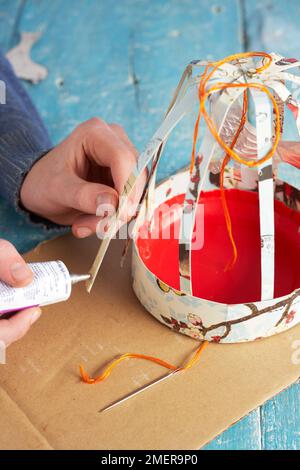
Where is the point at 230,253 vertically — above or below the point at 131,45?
→ below

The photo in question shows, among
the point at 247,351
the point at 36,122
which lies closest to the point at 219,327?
the point at 247,351

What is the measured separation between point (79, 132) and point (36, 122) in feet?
0.67

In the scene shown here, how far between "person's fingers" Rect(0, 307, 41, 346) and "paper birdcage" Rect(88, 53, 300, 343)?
0.08 m

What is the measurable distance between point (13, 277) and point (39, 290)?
3 centimetres

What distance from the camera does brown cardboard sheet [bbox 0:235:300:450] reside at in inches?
22.4

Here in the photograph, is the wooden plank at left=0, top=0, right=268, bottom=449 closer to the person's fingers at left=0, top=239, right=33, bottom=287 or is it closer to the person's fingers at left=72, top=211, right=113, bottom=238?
the person's fingers at left=72, top=211, right=113, bottom=238

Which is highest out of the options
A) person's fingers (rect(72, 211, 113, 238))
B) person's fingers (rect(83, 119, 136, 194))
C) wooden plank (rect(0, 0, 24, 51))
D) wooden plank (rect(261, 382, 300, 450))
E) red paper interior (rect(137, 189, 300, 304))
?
wooden plank (rect(0, 0, 24, 51))

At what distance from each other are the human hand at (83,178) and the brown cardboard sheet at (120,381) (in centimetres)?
10

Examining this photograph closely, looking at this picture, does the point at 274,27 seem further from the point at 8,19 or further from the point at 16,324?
the point at 16,324

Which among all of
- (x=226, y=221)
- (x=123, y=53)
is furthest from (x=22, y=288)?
(x=123, y=53)

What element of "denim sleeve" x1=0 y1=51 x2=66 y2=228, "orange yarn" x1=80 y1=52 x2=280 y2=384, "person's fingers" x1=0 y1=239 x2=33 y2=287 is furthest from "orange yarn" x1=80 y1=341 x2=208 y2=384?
"denim sleeve" x1=0 y1=51 x2=66 y2=228

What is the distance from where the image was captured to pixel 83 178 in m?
0.74

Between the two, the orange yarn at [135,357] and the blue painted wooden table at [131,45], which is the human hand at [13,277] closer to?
the orange yarn at [135,357]
